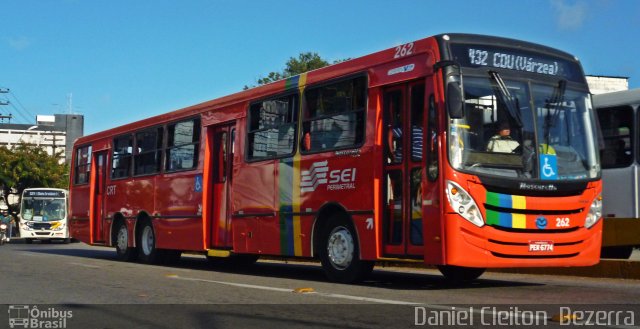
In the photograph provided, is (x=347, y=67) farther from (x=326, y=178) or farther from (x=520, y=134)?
(x=520, y=134)

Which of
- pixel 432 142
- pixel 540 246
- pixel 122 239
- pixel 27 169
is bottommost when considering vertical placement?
pixel 540 246

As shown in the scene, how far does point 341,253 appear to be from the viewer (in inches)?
439

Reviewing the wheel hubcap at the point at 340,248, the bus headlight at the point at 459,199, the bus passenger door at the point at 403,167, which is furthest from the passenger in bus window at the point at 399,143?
the wheel hubcap at the point at 340,248

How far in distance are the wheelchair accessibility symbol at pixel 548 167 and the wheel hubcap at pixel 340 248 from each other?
277 cm

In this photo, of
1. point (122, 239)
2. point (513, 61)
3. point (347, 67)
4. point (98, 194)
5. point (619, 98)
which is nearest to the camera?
point (513, 61)

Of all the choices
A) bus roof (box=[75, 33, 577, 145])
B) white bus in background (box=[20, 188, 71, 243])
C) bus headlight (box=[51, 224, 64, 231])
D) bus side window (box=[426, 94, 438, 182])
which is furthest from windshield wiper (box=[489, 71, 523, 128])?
bus headlight (box=[51, 224, 64, 231])

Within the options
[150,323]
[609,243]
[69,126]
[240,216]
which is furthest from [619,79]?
[69,126]

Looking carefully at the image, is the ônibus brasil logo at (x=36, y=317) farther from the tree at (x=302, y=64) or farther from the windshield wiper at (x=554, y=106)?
the tree at (x=302, y=64)

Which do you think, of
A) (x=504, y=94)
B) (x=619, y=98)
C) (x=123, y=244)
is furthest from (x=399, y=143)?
(x=123, y=244)

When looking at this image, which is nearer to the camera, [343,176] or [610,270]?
[343,176]

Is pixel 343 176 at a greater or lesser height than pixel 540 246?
greater

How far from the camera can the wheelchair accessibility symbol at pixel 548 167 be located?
31.9 feet

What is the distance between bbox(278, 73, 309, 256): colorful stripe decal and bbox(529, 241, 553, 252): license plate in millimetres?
3622

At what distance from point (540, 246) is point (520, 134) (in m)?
1.38
